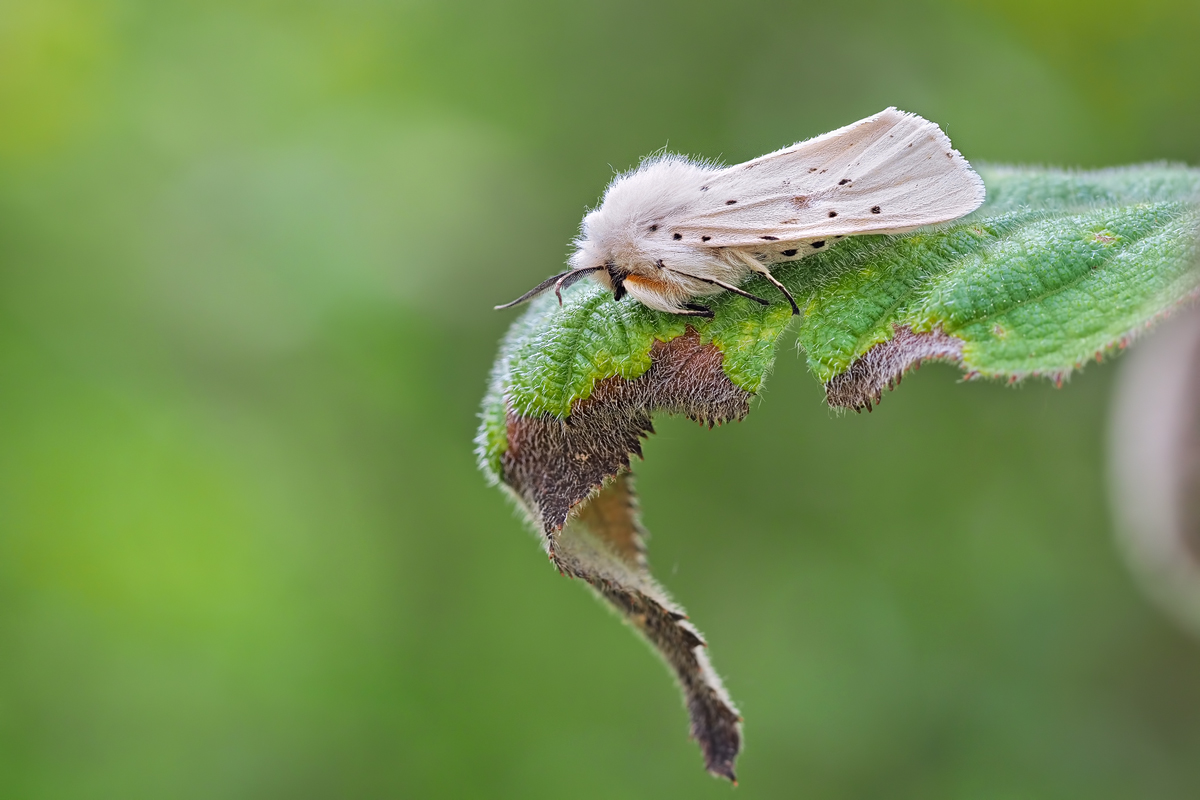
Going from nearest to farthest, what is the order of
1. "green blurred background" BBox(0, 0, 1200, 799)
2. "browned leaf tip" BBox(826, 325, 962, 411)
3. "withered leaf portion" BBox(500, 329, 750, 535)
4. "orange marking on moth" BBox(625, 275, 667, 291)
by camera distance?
"browned leaf tip" BBox(826, 325, 962, 411), "withered leaf portion" BBox(500, 329, 750, 535), "orange marking on moth" BBox(625, 275, 667, 291), "green blurred background" BBox(0, 0, 1200, 799)

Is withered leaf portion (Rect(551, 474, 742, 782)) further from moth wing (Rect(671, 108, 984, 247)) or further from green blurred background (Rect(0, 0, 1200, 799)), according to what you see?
green blurred background (Rect(0, 0, 1200, 799))

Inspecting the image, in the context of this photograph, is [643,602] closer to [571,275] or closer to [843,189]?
[571,275]

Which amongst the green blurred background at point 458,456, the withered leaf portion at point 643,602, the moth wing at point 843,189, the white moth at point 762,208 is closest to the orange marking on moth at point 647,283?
the white moth at point 762,208

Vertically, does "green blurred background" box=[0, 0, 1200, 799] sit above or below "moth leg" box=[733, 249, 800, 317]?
above

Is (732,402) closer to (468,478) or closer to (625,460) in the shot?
(625,460)

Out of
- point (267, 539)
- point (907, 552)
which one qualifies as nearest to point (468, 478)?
point (267, 539)

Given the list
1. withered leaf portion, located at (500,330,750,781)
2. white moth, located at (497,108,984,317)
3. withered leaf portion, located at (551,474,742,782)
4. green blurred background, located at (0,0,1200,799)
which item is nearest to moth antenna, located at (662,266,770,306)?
white moth, located at (497,108,984,317)

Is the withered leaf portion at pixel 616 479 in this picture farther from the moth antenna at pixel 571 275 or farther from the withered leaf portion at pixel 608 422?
the moth antenna at pixel 571 275
